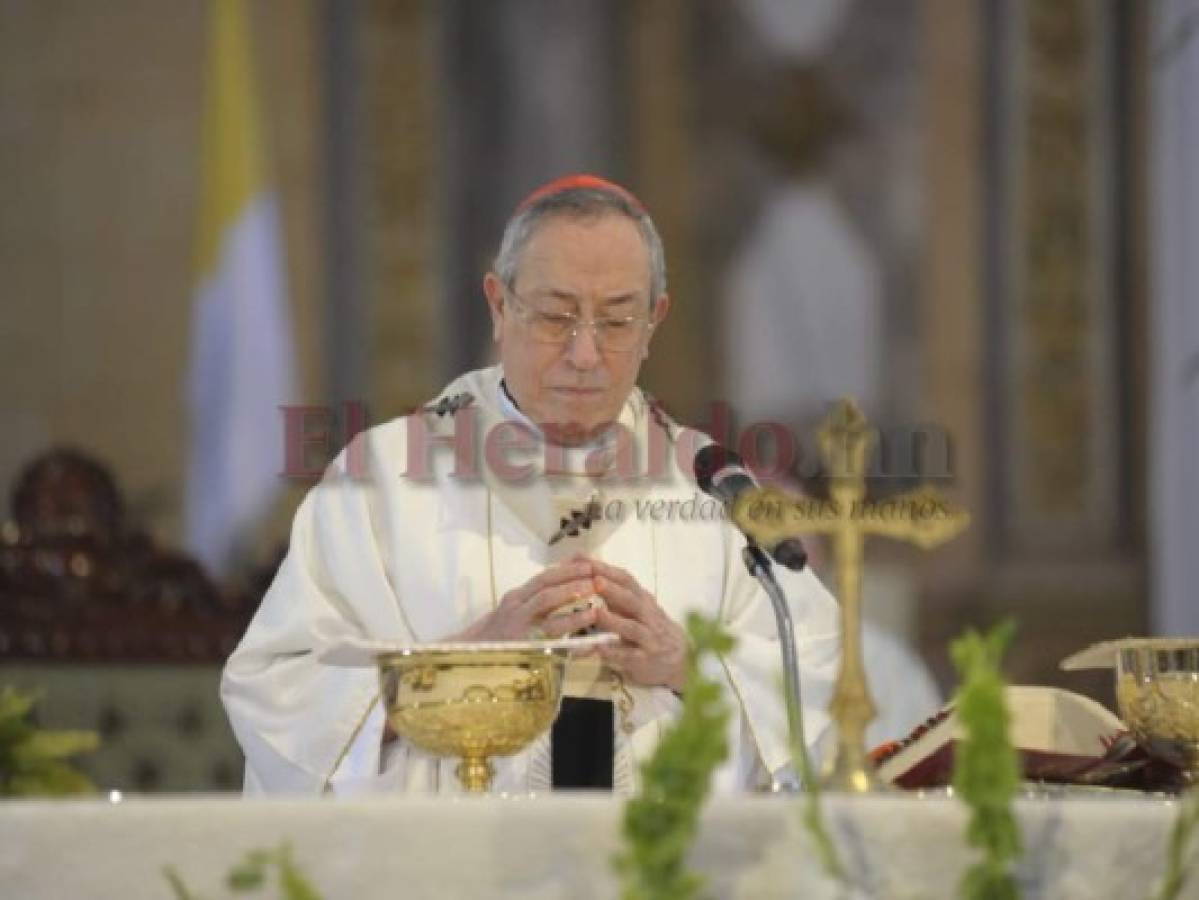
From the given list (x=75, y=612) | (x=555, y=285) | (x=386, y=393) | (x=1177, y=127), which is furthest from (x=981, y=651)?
(x=386, y=393)

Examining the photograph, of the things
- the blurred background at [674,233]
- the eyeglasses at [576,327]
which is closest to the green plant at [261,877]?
the eyeglasses at [576,327]

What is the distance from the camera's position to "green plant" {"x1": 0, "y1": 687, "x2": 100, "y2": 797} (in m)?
2.49

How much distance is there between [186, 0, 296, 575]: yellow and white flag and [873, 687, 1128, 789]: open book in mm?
4621

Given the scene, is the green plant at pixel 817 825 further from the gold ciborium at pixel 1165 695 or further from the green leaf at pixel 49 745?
the gold ciborium at pixel 1165 695

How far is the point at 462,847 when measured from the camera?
2.24m

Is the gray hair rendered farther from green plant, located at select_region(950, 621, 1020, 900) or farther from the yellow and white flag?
the yellow and white flag

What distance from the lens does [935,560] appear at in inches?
339

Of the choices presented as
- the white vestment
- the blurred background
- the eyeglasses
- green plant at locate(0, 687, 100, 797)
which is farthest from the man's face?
the blurred background

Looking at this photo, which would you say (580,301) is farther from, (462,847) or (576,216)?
(462,847)

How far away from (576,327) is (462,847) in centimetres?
177

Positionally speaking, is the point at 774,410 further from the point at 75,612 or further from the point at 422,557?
the point at 422,557

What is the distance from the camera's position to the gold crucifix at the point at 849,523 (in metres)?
2.41

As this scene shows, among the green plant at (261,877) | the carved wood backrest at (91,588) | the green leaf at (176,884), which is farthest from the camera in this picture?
the carved wood backrest at (91,588)

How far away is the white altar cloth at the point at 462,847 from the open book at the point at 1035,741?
557 mm
